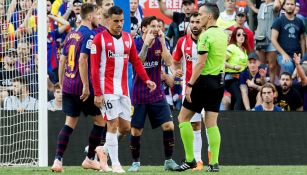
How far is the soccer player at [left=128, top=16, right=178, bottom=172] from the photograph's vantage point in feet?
49.1

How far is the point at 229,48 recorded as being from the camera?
1942 centimetres

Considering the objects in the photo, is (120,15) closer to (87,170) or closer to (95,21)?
(95,21)

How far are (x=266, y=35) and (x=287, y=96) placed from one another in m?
1.76

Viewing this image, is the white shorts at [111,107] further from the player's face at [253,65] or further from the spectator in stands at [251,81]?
the player's face at [253,65]

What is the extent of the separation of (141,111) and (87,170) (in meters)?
1.16

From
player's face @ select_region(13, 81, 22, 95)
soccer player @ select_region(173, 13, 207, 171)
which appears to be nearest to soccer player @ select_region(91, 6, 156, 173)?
soccer player @ select_region(173, 13, 207, 171)

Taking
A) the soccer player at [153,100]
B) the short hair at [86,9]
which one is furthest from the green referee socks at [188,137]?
the short hair at [86,9]

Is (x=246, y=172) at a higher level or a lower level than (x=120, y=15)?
lower

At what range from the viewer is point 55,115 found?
1838 cm

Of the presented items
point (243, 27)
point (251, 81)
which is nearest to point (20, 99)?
point (251, 81)

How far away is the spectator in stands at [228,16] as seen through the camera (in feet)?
67.2

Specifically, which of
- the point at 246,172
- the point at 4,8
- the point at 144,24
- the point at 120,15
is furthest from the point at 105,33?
the point at 4,8

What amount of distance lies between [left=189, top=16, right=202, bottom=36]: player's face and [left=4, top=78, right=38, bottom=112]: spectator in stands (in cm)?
308

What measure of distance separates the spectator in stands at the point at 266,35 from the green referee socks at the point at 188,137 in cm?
593
